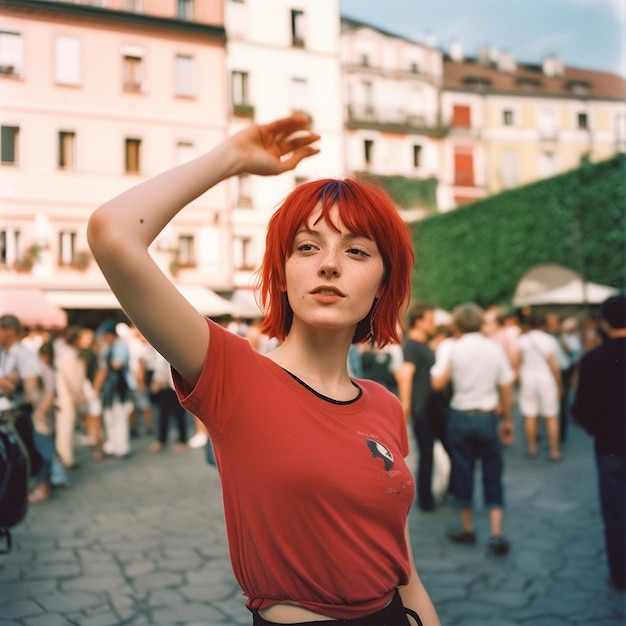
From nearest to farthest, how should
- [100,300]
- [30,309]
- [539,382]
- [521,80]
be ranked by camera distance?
[539,382] → [30,309] → [100,300] → [521,80]

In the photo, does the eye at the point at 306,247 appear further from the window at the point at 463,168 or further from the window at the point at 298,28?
the window at the point at 463,168

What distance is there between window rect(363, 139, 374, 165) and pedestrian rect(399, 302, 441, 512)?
26081 mm

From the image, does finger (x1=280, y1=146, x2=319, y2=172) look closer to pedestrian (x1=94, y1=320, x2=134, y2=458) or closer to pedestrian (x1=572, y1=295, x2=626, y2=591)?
pedestrian (x1=572, y1=295, x2=626, y2=591)

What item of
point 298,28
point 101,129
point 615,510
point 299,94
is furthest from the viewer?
point 299,94

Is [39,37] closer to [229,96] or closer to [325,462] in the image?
[229,96]

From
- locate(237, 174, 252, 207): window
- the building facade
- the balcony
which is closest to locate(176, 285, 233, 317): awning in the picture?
the building facade

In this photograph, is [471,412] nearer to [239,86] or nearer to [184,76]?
[184,76]

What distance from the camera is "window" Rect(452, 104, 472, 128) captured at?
36656 millimetres

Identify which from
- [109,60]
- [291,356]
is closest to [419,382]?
[291,356]

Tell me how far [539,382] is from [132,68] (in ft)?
54.7

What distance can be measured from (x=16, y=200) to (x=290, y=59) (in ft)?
31.4

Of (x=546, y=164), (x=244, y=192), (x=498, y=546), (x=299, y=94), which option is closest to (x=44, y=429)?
(x=498, y=546)

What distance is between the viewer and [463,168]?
1399 inches

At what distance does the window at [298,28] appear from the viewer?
20.2m
